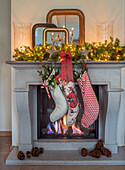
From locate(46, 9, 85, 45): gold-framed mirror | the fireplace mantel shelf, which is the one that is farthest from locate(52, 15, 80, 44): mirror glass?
the fireplace mantel shelf

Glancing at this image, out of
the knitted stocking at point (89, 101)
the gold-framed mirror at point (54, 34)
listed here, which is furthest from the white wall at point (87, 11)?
the knitted stocking at point (89, 101)

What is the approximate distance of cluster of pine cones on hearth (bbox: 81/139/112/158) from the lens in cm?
214

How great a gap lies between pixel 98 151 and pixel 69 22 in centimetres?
165

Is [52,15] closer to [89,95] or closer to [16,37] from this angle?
[16,37]

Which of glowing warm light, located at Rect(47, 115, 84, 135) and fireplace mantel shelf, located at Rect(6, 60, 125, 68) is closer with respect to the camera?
fireplace mantel shelf, located at Rect(6, 60, 125, 68)

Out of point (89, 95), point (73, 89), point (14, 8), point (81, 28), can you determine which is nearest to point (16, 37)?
point (14, 8)

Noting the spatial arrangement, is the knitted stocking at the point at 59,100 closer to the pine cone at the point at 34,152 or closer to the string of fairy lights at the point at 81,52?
the string of fairy lights at the point at 81,52

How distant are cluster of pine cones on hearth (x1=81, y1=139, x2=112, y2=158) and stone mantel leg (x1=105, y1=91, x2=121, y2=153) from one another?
0.28ft

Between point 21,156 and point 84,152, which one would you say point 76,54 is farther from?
point 21,156

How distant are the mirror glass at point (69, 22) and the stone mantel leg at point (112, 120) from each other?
33.4 inches

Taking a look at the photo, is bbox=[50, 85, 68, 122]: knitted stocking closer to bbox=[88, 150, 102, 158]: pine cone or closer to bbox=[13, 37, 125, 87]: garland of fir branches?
bbox=[13, 37, 125, 87]: garland of fir branches

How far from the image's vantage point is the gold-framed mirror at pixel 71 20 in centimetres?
240

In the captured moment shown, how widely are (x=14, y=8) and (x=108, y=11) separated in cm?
122

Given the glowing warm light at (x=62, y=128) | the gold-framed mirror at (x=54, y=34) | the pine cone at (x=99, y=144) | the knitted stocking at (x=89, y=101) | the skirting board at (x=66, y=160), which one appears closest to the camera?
the knitted stocking at (x=89, y=101)
